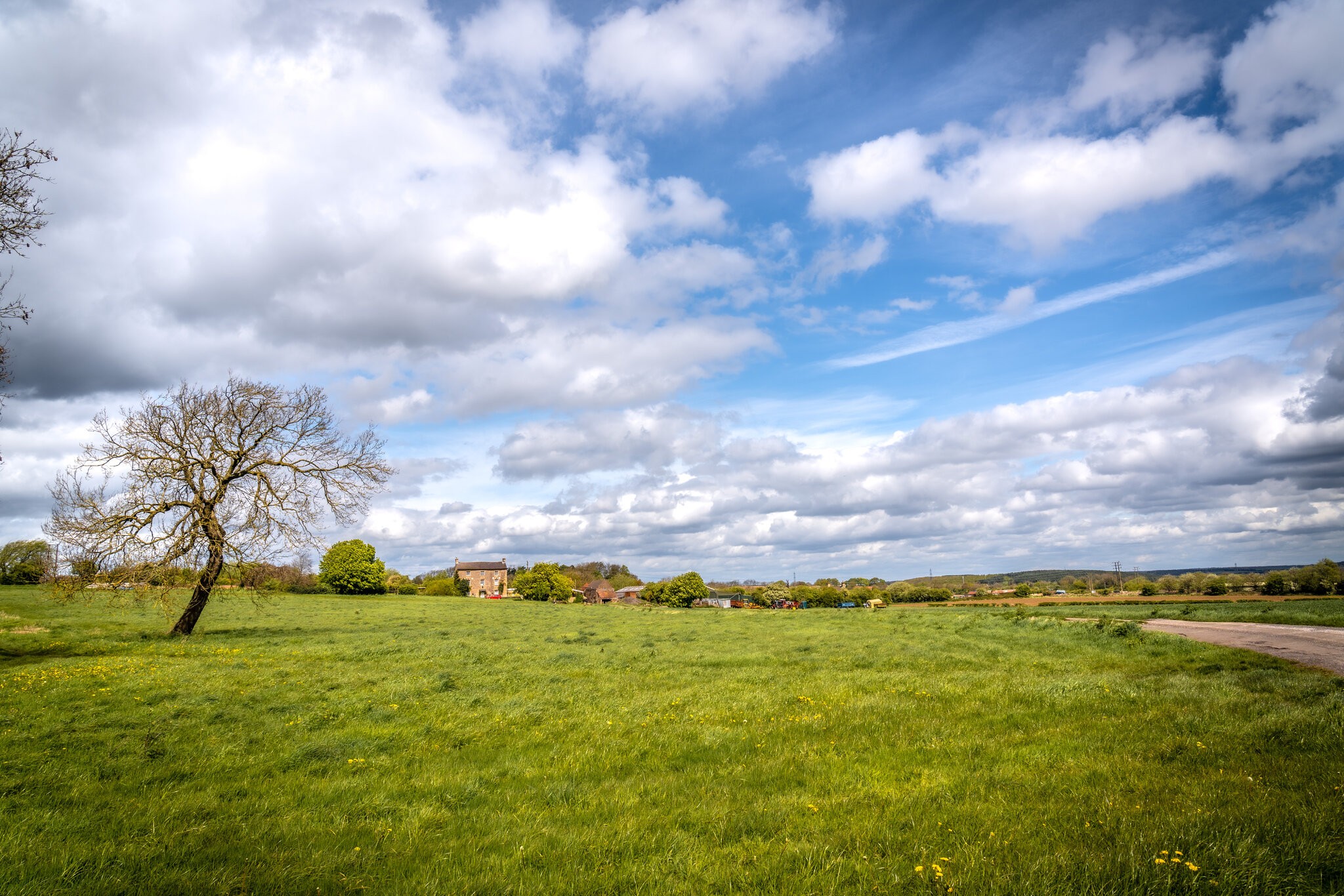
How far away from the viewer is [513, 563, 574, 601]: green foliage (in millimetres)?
111938

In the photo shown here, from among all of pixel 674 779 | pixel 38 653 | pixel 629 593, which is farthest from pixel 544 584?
pixel 674 779

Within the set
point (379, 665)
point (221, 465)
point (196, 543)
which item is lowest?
point (379, 665)

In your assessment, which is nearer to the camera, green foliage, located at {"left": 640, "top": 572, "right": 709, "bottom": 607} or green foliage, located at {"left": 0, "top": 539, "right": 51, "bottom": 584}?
green foliage, located at {"left": 0, "top": 539, "right": 51, "bottom": 584}

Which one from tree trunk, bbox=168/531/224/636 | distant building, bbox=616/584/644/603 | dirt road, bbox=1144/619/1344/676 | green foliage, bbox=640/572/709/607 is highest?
tree trunk, bbox=168/531/224/636

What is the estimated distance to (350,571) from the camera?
92.6 m

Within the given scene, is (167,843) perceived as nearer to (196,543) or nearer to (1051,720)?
(1051,720)

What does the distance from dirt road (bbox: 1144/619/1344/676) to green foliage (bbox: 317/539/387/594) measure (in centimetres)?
9353

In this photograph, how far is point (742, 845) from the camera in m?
7.31

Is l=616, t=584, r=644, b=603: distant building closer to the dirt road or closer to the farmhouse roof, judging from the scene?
the farmhouse roof

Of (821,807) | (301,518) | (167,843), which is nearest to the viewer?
(167,843)

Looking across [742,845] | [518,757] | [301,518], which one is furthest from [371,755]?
[301,518]

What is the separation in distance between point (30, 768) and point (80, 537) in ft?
72.7

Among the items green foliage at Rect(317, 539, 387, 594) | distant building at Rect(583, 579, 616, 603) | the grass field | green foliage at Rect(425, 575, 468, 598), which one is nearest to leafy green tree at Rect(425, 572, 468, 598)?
green foliage at Rect(425, 575, 468, 598)

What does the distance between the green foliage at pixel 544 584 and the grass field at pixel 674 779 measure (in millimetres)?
92445
